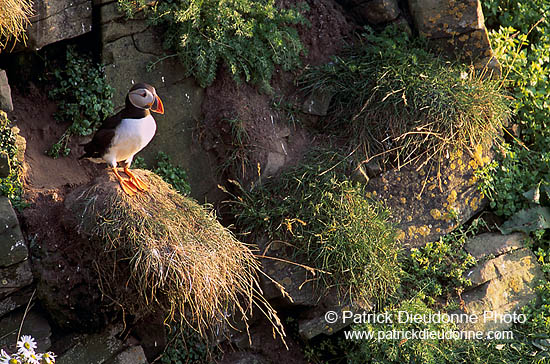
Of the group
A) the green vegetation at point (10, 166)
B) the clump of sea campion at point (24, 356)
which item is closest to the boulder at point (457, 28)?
the green vegetation at point (10, 166)

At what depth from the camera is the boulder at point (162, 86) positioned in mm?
5375

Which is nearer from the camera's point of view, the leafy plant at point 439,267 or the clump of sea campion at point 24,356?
the clump of sea campion at point 24,356

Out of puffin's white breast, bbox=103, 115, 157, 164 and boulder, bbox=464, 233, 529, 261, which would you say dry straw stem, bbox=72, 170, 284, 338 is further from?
boulder, bbox=464, 233, 529, 261

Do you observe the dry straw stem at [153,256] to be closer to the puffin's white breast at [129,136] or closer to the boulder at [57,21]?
the puffin's white breast at [129,136]

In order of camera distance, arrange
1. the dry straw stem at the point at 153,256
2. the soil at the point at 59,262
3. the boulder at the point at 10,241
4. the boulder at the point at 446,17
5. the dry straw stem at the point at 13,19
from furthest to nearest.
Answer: the boulder at the point at 446,17 < the dry straw stem at the point at 13,19 < the soil at the point at 59,262 < the dry straw stem at the point at 153,256 < the boulder at the point at 10,241

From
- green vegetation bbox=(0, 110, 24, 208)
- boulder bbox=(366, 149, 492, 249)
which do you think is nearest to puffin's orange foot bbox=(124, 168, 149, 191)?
green vegetation bbox=(0, 110, 24, 208)

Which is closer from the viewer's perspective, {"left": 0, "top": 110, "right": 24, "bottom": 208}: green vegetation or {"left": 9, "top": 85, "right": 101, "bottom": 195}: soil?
{"left": 0, "top": 110, "right": 24, "bottom": 208}: green vegetation

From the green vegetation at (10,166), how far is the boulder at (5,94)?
0.07 meters

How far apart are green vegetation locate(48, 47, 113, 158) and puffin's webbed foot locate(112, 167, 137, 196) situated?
0.87m

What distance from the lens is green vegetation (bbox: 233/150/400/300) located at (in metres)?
5.09

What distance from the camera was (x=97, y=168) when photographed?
5301mm

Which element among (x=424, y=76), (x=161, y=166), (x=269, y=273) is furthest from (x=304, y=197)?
(x=424, y=76)

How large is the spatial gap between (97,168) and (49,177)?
0.48 metres

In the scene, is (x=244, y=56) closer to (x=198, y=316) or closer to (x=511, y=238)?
(x=198, y=316)
